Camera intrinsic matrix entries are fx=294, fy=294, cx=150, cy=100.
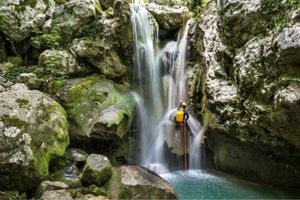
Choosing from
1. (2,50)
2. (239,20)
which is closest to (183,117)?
(239,20)

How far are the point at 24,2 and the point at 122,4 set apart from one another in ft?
12.4

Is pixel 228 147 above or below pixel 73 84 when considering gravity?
below

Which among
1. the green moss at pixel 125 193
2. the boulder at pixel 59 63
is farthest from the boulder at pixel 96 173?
the boulder at pixel 59 63

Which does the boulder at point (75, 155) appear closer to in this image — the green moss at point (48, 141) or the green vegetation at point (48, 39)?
the green moss at point (48, 141)

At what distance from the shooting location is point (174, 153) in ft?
36.3

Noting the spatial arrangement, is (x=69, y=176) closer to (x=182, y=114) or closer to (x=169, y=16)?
(x=182, y=114)

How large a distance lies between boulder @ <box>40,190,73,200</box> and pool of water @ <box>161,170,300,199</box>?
10.9 ft

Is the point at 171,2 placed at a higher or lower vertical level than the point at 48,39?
higher

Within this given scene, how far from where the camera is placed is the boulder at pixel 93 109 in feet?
30.8

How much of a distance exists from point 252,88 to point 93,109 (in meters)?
5.12

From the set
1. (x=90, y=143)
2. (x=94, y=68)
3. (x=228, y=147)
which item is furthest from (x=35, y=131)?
(x=228, y=147)

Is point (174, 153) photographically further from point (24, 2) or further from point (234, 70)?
point (24, 2)

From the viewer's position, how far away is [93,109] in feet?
32.5

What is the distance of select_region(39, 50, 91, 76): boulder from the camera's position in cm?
1005
